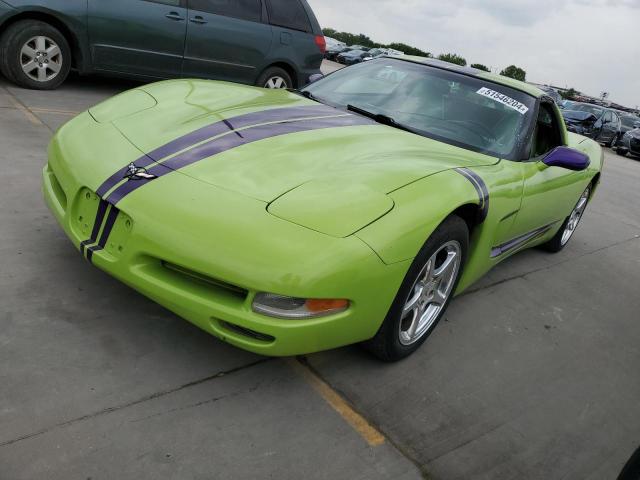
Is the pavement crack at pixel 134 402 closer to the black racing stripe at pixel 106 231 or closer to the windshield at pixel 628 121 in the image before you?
the black racing stripe at pixel 106 231

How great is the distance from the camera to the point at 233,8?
7.13 metres

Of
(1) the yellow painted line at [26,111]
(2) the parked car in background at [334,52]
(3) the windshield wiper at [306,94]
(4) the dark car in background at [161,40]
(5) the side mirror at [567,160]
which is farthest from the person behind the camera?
(2) the parked car in background at [334,52]

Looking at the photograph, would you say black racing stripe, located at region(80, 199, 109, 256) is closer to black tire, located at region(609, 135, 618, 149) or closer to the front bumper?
the front bumper

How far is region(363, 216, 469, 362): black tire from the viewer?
7.71 feet

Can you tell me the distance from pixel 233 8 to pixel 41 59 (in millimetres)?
2272

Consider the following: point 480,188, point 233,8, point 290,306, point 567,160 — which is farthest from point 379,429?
point 233,8

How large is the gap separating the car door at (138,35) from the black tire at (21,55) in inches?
12.3

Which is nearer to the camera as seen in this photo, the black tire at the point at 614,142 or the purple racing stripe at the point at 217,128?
the purple racing stripe at the point at 217,128

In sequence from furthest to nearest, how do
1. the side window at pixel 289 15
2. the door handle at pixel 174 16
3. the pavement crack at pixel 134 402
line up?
the side window at pixel 289 15, the door handle at pixel 174 16, the pavement crack at pixel 134 402

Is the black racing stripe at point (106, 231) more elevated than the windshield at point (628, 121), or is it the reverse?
the black racing stripe at point (106, 231)

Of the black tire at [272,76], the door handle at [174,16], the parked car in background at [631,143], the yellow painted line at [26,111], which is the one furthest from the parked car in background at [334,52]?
the yellow painted line at [26,111]

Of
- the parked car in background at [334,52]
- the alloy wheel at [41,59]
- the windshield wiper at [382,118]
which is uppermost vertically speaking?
the windshield wiper at [382,118]

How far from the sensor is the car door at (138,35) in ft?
20.4

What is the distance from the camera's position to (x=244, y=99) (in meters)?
3.25
